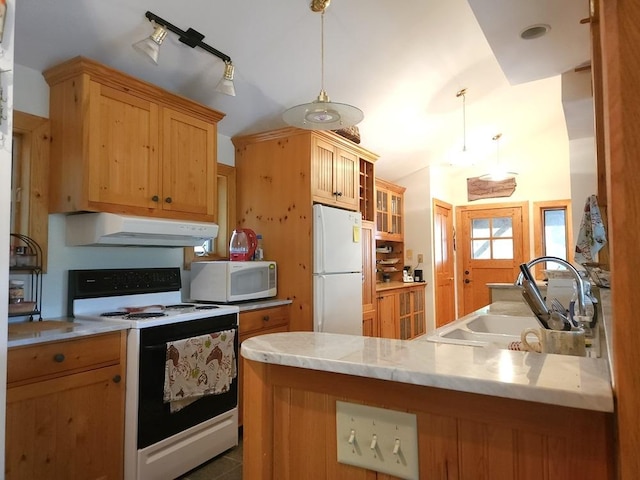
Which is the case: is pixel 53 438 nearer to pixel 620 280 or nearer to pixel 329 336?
pixel 329 336

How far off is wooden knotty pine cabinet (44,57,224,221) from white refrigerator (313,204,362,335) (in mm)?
960

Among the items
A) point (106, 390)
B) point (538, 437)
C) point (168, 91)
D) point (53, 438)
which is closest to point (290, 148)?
point (168, 91)

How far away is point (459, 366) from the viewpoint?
0.72 m

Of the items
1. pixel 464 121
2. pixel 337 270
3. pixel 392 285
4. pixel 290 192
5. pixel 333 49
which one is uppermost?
pixel 464 121

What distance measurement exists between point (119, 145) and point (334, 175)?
1.73 m

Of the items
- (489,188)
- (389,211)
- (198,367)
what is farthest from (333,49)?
(489,188)

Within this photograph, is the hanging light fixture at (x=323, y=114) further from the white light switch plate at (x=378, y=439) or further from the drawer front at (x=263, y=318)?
the white light switch plate at (x=378, y=439)

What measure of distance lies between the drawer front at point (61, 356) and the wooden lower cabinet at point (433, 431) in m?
1.23

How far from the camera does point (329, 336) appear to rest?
100 cm

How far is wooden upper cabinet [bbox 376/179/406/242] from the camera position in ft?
16.6

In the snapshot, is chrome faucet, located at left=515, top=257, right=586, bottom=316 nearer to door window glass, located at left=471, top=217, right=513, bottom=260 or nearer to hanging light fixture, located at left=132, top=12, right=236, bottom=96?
hanging light fixture, located at left=132, top=12, right=236, bottom=96

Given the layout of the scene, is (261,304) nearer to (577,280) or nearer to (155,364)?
(155,364)

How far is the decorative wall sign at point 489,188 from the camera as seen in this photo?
597 centimetres

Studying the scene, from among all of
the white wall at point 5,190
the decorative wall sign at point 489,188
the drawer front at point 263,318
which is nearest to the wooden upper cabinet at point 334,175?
the drawer front at point 263,318
